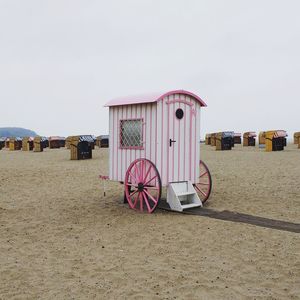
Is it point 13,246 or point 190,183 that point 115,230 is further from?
point 190,183

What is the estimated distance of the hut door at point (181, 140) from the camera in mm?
9305

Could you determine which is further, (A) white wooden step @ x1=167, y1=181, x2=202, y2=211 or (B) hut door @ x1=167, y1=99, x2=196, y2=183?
(B) hut door @ x1=167, y1=99, x2=196, y2=183

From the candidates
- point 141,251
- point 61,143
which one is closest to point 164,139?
point 141,251

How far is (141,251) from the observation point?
621 centimetres

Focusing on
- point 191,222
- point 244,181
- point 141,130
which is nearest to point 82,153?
point 244,181

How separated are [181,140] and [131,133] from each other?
135cm

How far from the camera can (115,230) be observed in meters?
7.64

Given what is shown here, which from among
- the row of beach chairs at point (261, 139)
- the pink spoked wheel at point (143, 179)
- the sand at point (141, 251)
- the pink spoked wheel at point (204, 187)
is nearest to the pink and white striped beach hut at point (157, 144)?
the pink spoked wheel at point (143, 179)

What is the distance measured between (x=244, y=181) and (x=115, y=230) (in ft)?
25.5

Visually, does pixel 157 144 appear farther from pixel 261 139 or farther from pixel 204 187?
pixel 261 139

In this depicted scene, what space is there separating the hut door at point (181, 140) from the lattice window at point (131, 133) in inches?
32.4

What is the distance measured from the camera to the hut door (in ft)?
30.5

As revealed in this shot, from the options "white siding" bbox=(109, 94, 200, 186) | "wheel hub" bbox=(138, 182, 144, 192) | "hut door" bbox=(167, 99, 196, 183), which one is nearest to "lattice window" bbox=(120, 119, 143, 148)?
Answer: "white siding" bbox=(109, 94, 200, 186)

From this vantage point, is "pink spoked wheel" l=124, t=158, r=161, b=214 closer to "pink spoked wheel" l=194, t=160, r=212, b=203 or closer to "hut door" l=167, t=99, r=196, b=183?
"hut door" l=167, t=99, r=196, b=183
